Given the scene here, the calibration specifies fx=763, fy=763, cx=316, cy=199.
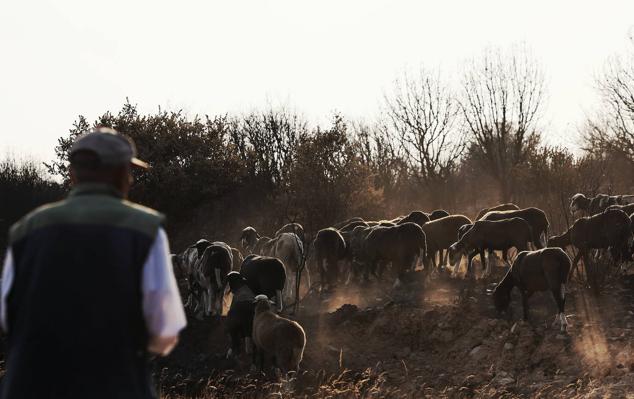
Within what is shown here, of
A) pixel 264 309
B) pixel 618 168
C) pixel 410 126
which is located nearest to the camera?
pixel 264 309

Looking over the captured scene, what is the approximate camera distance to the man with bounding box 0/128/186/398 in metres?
3.41

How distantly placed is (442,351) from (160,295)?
484 inches

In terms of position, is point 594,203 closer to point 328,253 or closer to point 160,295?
point 328,253

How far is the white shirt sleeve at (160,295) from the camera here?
11.5ft

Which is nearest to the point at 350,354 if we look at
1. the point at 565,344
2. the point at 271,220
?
the point at 565,344

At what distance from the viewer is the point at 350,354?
15.4 m

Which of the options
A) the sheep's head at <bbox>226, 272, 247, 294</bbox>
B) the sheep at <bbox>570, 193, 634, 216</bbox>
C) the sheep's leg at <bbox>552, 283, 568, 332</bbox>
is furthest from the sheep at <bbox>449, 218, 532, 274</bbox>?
the sheep at <bbox>570, 193, 634, 216</bbox>

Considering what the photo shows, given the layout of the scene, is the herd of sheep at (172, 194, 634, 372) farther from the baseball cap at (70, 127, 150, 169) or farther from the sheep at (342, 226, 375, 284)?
the baseball cap at (70, 127, 150, 169)

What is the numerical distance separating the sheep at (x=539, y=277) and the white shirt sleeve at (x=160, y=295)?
12.3 m

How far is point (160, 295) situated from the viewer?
349 centimetres

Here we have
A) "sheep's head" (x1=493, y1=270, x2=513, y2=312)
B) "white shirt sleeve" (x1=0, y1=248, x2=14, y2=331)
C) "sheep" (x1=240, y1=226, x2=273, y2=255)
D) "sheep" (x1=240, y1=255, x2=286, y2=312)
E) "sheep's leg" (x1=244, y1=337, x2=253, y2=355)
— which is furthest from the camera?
"sheep" (x1=240, y1=226, x2=273, y2=255)

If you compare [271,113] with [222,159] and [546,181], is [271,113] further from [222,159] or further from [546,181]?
[546,181]

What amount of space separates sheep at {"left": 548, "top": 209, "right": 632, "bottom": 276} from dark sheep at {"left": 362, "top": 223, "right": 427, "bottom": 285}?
392 cm

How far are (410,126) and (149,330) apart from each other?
130ft
